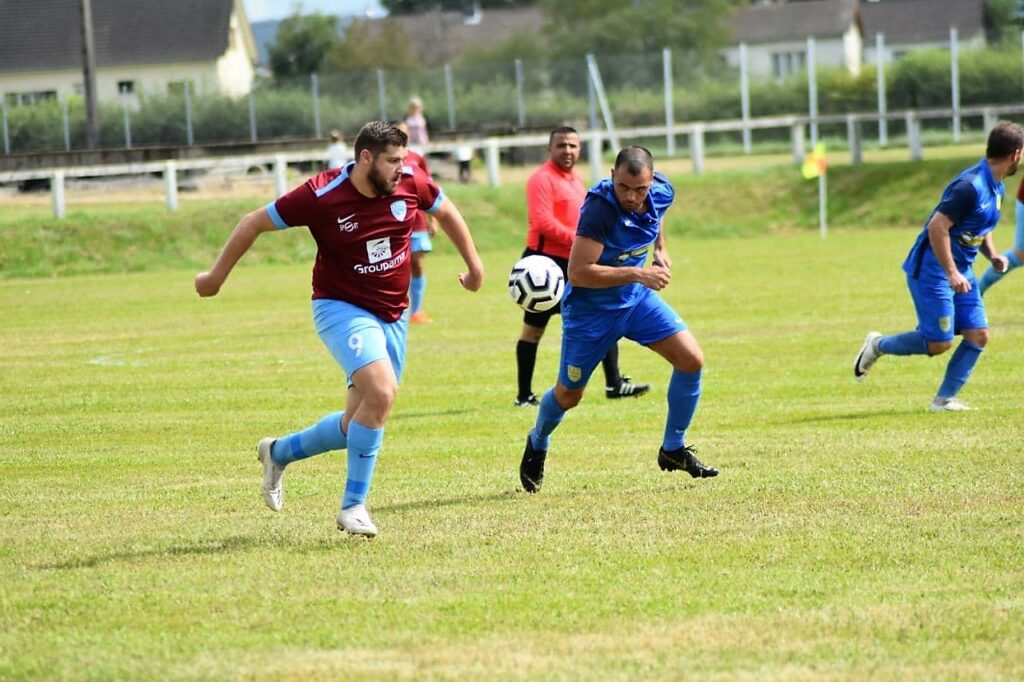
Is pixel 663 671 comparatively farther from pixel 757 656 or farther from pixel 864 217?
pixel 864 217

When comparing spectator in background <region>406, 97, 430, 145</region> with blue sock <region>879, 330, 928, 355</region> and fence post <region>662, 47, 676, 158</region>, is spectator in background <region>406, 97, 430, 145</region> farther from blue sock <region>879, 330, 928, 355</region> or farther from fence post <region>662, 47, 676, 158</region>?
blue sock <region>879, 330, 928, 355</region>

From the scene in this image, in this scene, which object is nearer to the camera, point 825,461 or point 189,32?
point 825,461

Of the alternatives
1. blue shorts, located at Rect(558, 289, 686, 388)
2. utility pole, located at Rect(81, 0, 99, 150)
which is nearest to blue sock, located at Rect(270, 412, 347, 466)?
blue shorts, located at Rect(558, 289, 686, 388)

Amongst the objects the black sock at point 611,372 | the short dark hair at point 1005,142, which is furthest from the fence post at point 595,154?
the short dark hair at point 1005,142

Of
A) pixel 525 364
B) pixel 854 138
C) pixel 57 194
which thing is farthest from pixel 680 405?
pixel 854 138

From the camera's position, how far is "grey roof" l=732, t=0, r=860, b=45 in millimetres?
90188

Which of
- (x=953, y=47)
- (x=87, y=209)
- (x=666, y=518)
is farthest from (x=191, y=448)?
(x=953, y=47)

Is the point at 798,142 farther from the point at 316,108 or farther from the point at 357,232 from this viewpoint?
the point at 357,232

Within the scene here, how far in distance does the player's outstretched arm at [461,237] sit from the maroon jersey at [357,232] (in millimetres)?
202

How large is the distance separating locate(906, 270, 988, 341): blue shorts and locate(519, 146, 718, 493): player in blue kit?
10.1 ft

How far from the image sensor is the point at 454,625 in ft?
20.5

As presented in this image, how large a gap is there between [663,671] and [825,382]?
808cm

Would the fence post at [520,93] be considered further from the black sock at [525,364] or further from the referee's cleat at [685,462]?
the referee's cleat at [685,462]

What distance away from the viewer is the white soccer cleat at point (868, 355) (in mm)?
12383
